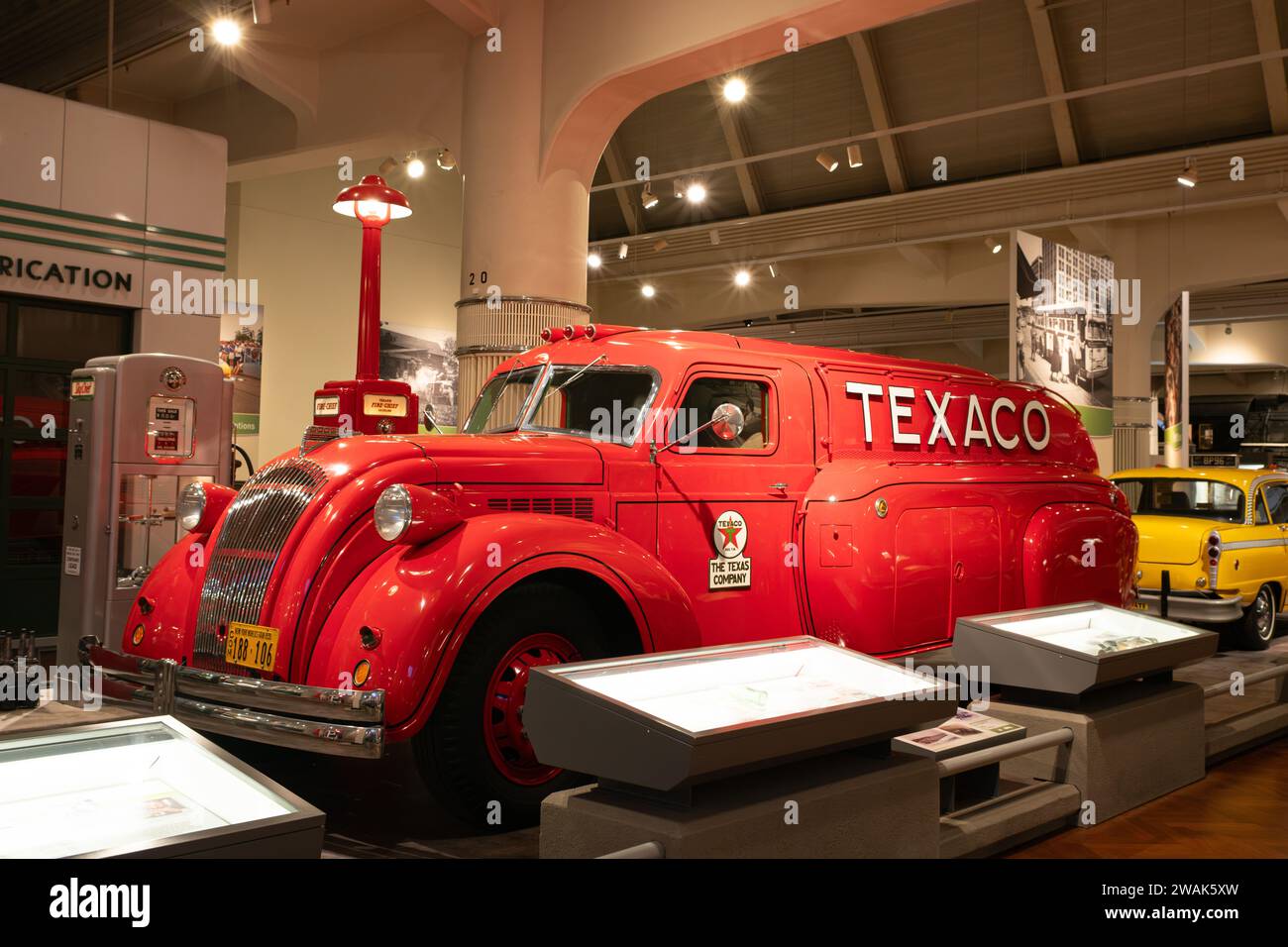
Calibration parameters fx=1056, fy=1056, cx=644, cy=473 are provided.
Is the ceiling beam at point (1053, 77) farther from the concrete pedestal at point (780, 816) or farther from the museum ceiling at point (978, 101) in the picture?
the concrete pedestal at point (780, 816)

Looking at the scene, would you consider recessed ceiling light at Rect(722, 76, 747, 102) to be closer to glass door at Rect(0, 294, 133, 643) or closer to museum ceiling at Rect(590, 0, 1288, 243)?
museum ceiling at Rect(590, 0, 1288, 243)

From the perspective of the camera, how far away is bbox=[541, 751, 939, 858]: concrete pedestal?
8.07 ft

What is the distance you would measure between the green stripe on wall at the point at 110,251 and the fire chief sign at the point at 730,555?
5741mm

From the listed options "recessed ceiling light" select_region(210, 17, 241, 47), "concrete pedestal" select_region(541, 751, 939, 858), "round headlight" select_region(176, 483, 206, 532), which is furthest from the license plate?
"recessed ceiling light" select_region(210, 17, 241, 47)

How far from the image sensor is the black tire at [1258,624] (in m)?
8.06

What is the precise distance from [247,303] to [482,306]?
4.97 meters

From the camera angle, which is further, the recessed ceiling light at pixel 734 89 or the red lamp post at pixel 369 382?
the recessed ceiling light at pixel 734 89

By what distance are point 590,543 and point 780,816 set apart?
146cm

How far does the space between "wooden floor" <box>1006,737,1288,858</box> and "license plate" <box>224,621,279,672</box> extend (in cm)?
256

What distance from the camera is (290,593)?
362cm

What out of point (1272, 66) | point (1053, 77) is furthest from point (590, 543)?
point (1272, 66)

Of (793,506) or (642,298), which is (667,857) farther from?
(642,298)

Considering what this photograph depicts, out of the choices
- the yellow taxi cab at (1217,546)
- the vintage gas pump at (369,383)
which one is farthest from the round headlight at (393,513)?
the yellow taxi cab at (1217,546)

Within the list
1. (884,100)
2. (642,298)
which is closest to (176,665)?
(884,100)
